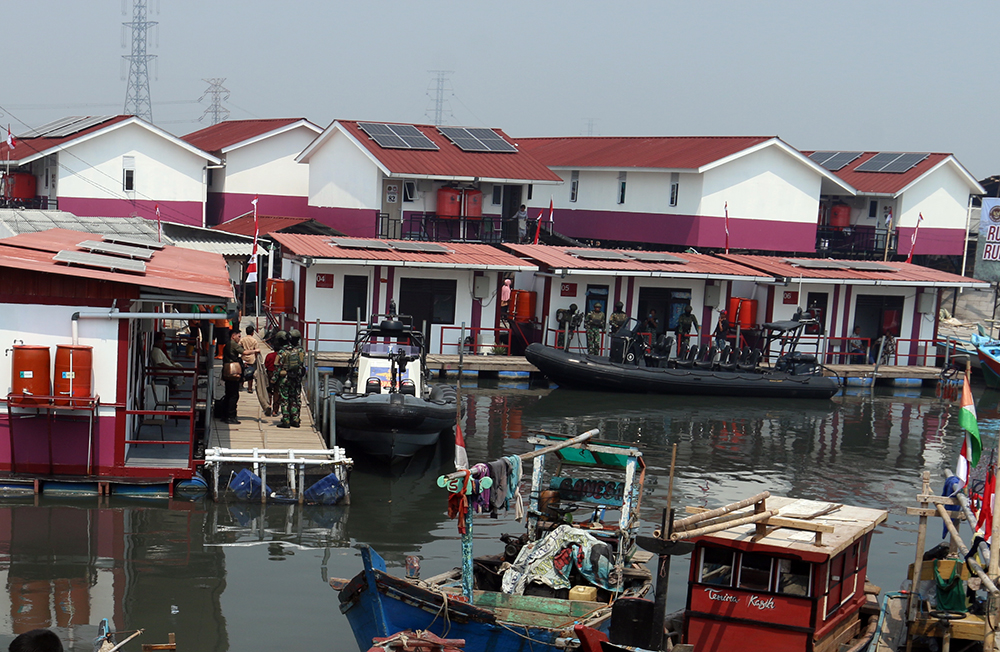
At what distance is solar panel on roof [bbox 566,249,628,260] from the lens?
3219 cm

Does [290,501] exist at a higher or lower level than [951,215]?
lower

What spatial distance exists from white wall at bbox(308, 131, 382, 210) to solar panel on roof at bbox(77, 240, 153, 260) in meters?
18.0

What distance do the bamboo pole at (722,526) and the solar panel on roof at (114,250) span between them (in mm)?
11536

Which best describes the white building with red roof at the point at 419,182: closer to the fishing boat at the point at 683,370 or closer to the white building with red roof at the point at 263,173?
the white building with red roof at the point at 263,173

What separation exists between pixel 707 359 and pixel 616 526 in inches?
714

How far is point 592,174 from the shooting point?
144 ft

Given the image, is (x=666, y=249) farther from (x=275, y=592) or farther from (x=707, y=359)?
(x=275, y=592)

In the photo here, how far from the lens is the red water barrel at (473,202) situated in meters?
37.0

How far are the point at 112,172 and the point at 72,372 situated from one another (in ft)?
Result: 93.0

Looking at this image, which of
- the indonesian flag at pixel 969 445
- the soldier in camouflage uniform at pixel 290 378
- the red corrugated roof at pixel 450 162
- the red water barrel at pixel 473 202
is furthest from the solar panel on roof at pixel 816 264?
the indonesian flag at pixel 969 445

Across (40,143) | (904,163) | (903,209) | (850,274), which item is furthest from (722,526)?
(40,143)

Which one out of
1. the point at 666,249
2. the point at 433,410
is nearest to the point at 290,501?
the point at 433,410

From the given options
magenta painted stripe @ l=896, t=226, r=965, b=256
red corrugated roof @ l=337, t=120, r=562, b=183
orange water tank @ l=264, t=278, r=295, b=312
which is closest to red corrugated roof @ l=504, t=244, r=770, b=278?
red corrugated roof @ l=337, t=120, r=562, b=183

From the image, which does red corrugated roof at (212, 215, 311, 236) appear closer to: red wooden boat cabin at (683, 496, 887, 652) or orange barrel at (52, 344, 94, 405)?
orange barrel at (52, 344, 94, 405)
